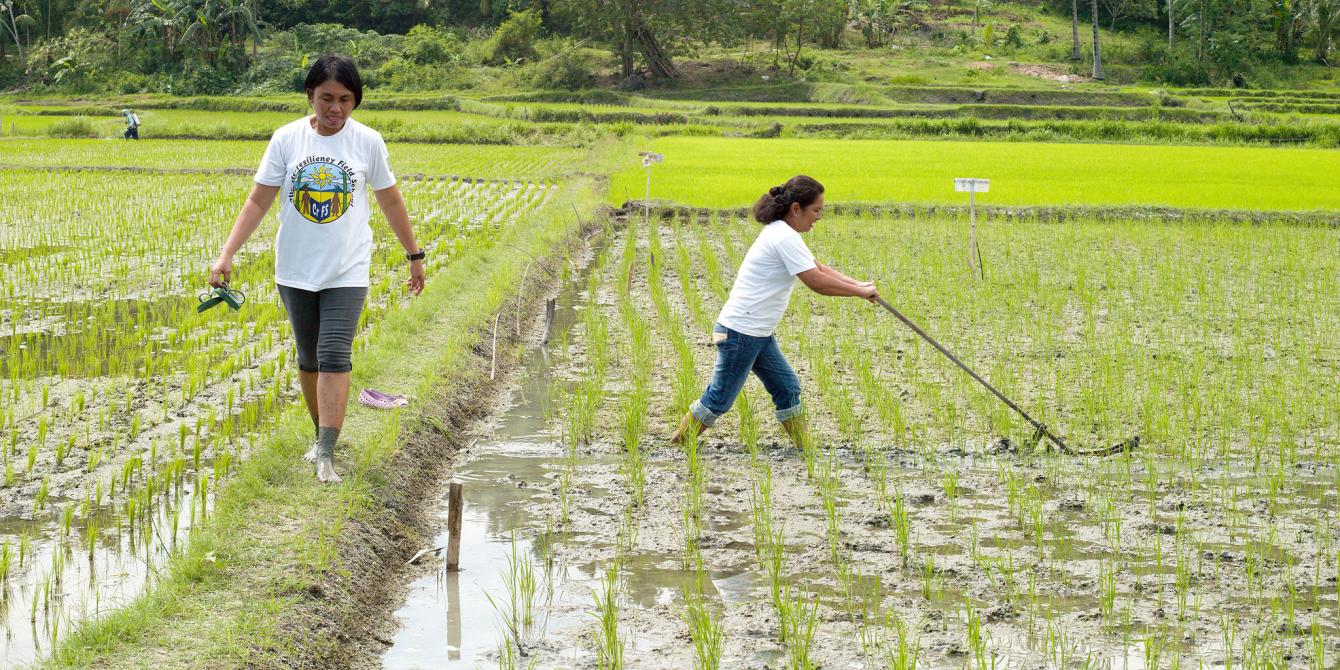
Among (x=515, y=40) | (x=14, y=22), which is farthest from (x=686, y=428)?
(x=14, y=22)

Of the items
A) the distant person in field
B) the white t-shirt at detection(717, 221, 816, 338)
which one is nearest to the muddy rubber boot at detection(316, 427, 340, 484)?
the white t-shirt at detection(717, 221, 816, 338)

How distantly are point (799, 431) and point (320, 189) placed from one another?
201cm

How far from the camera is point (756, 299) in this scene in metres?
4.62

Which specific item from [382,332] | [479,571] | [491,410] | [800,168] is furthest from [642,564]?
[800,168]

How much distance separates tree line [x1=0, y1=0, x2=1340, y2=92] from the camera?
34.8 m

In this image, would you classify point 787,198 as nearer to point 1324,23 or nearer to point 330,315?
point 330,315

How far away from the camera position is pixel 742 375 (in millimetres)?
4711

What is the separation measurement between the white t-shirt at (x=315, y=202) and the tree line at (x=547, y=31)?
32073mm

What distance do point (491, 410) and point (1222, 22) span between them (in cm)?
3711

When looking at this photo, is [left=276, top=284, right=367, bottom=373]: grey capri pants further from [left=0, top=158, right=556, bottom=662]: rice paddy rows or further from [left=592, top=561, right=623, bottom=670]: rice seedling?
[left=592, top=561, right=623, bottom=670]: rice seedling

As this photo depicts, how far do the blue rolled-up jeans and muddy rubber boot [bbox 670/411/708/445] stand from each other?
0.02 metres

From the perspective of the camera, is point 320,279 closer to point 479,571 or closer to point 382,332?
point 479,571

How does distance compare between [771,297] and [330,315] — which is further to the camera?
[771,297]

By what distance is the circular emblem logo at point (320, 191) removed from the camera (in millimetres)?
3934
